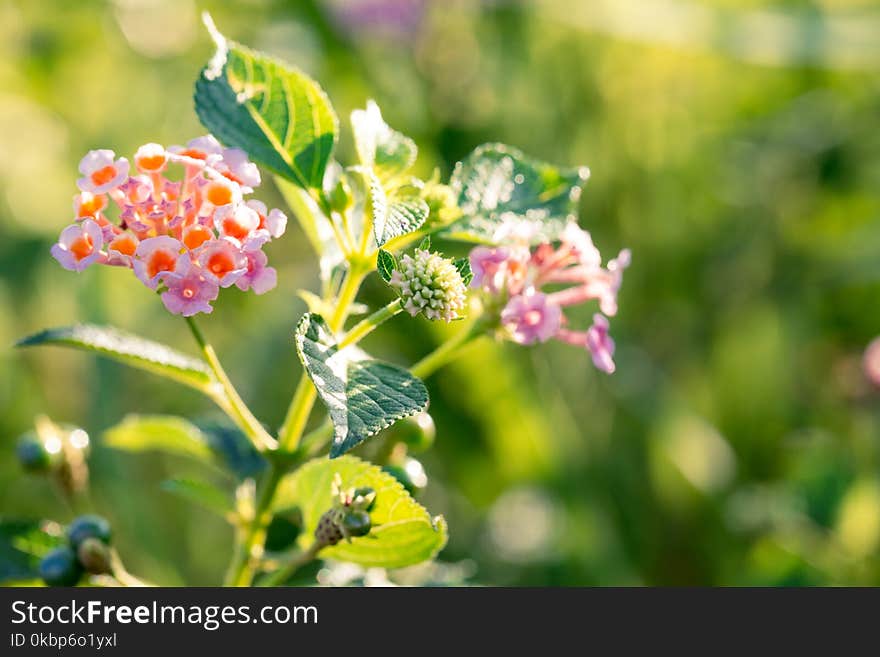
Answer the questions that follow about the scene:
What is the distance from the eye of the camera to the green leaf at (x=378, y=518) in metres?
0.50

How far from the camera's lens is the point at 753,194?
1.50 metres

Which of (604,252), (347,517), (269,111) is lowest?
(347,517)

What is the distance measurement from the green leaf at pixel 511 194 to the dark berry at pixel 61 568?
0.29 m

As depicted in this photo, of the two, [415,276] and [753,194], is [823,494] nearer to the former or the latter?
[753,194]

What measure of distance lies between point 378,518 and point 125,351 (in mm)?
161

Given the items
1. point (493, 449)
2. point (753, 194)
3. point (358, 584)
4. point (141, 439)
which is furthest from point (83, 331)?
point (753, 194)

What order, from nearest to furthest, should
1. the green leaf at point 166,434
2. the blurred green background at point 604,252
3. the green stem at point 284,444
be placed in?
the green stem at point 284,444, the green leaf at point 166,434, the blurred green background at point 604,252

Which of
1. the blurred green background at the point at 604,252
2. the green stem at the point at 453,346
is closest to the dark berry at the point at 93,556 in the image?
the green stem at the point at 453,346

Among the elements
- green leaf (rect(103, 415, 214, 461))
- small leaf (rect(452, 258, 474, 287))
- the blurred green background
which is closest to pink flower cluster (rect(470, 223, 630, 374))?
small leaf (rect(452, 258, 474, 287))

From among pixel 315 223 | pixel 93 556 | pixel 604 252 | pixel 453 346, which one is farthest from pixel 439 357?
pixel 604 252

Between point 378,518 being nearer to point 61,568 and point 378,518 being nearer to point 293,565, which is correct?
point 293,565

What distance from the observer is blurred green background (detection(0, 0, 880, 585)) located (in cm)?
121

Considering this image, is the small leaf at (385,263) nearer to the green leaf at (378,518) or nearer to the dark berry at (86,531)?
the green leaf at (378,518)

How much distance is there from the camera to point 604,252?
1.42m
